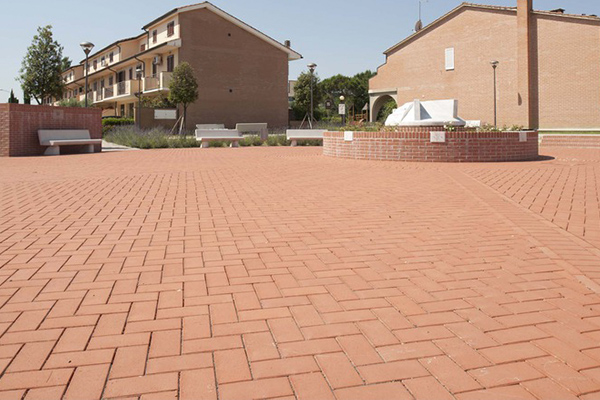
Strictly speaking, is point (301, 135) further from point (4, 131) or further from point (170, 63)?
point (170, 63)

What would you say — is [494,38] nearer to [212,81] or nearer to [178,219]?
[212,81]

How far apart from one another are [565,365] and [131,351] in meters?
2.14

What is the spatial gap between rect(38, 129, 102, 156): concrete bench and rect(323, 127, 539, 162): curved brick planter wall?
33.6 feet

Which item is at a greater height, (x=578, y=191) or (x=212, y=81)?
(x=212, y=81)

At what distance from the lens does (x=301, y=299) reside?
3.31 metres

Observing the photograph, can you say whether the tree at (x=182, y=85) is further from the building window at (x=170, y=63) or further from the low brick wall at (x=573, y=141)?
the low brick wall at (x=573, y=141)

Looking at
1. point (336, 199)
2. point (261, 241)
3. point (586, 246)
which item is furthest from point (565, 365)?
point (336, 199)

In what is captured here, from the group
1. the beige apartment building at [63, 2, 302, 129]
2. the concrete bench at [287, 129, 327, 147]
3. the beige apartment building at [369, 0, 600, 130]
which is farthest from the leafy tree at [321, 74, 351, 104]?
the concrete bench at [287, 129, 327, 147]

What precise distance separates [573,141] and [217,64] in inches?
1030

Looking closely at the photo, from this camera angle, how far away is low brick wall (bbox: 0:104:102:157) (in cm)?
1639

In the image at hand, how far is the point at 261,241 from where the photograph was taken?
4820 mm

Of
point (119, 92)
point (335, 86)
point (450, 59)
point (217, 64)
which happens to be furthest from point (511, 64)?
point (335, 86)

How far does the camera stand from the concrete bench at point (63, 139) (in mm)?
16906

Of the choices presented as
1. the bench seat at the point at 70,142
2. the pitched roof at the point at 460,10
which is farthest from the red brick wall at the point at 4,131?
the pitched roof at the point at 460,10
